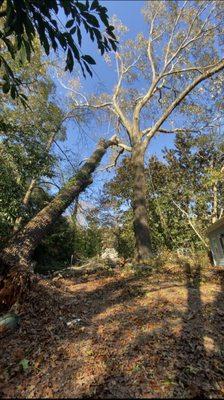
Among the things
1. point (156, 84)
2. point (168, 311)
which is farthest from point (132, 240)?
point (168, 311)

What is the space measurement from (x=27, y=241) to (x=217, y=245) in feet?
36.3

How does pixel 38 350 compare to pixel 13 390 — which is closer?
pixel 13 390

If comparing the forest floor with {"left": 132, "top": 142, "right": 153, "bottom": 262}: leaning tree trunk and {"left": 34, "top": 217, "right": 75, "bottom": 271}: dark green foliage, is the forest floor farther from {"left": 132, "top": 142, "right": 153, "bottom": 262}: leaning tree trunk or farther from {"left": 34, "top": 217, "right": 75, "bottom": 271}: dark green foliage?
{"left": 34, "top": 217, "right": 75, "bottom": 271}: dark green foliage

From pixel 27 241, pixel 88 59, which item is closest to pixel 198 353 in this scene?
pixel 88 59

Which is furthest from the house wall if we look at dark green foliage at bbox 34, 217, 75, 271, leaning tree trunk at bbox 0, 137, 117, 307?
dark green foliage at bbox 34, 217, 75, 271

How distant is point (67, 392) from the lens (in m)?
3.34

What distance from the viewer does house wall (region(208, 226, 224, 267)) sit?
15.4 metres

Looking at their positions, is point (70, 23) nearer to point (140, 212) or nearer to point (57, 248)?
point (140, 212)

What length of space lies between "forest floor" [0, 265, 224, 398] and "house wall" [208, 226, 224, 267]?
8.52 metres

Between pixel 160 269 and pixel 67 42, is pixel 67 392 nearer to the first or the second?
pixel 67 42

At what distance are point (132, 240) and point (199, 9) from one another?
12787mm

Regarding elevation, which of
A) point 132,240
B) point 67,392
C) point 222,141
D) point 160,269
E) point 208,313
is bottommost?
point 67,392

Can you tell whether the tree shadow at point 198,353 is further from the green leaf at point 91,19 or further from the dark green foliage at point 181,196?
the dark green foliage at point 181,196

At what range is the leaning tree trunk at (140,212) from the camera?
1155cm
